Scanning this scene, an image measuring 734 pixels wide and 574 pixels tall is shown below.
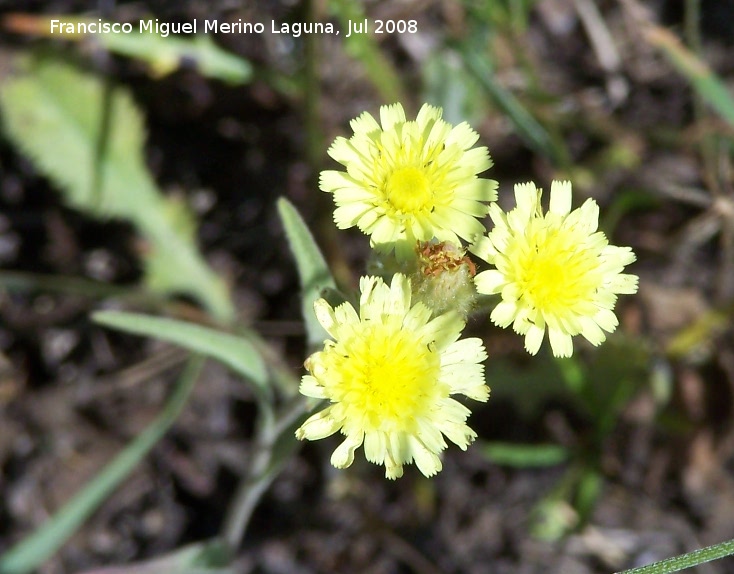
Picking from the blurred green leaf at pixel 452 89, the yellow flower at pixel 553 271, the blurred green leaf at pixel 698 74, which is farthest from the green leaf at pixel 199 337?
the blurred green leaf at pixel 698 74

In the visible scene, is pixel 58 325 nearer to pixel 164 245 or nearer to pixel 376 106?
pixel 164 245

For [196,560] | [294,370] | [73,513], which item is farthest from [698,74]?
[73,513]

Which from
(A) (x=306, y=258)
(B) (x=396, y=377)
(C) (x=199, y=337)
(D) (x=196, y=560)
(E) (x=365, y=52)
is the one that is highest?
(E) (x=365, y=52)

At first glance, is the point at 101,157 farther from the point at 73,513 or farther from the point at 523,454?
the point at 523,454

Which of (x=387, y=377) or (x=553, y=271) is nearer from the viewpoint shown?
(x=387, y=377)

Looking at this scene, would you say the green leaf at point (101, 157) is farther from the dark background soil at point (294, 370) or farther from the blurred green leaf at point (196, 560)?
the blurred green leaf at point (196, 560)

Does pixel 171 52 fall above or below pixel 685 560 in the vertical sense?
above
